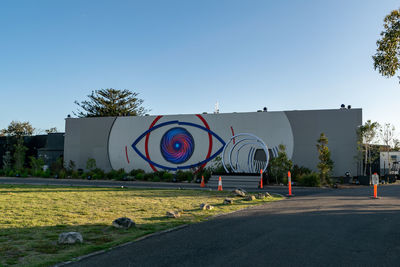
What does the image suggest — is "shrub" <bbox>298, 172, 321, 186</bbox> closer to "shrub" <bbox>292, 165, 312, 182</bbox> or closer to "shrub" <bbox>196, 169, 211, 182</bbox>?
"shrub" <bbox>292, 165, 312, 182</bbox>

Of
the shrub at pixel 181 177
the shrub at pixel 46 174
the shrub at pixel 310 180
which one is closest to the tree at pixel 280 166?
the shrub at pixel 310 180

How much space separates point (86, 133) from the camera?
105ft

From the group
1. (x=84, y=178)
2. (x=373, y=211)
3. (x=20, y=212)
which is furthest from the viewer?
(x=84, y=178)

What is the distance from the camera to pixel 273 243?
623 centimetres

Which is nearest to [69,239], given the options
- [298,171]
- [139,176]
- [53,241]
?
[53,241]

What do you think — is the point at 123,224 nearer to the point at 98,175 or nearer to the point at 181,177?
the point at 181,177

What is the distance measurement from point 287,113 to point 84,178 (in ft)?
56.1

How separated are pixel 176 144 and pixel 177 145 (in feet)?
0.42

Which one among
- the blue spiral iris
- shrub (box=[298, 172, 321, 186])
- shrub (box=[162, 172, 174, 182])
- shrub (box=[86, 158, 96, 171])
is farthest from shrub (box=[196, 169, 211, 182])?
shrub (box=[86, 158, 96, 171])

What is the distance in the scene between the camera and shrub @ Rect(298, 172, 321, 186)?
20.9 metres

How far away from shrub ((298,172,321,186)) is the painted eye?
7.68 meters

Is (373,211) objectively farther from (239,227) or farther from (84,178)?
(84,178)

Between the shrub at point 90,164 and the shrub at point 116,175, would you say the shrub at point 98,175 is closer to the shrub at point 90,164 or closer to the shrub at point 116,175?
the shrub at point 116,175

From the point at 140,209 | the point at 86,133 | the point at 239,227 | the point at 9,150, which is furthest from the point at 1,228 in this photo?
the point at 9,150
